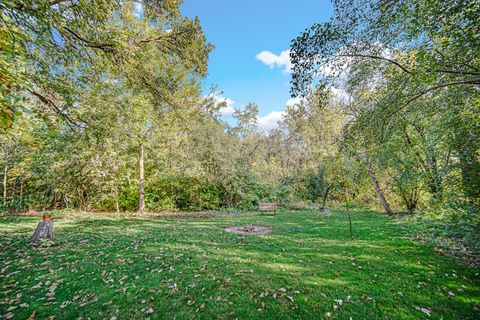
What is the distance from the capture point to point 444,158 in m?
5.56

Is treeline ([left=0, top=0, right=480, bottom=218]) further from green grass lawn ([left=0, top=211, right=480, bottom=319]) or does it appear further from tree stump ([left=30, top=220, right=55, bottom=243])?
tree stump ([left=30, top=220, right=55, bottom=243])

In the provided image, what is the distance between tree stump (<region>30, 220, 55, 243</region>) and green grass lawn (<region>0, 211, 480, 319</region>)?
23 centimetres

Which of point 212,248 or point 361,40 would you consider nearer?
point 361,40

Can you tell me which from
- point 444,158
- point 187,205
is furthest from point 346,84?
point 187,205

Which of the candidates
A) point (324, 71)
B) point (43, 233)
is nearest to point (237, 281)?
point (324, 71)

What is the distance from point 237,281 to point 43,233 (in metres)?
6.29

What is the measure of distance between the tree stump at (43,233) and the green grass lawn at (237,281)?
0.75 feet

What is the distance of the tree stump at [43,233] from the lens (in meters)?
5.84

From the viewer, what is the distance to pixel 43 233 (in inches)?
233

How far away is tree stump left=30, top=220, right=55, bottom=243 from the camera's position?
5.84m

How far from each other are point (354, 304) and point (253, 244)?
3142 mm

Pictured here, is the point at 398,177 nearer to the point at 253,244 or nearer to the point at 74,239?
the point at 253,244

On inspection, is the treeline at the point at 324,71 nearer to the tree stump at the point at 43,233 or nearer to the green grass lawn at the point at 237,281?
the green grass lawn at the point at 237,281

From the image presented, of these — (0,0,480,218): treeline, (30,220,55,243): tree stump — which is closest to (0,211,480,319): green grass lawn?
(30,220,55,243): tree stump
